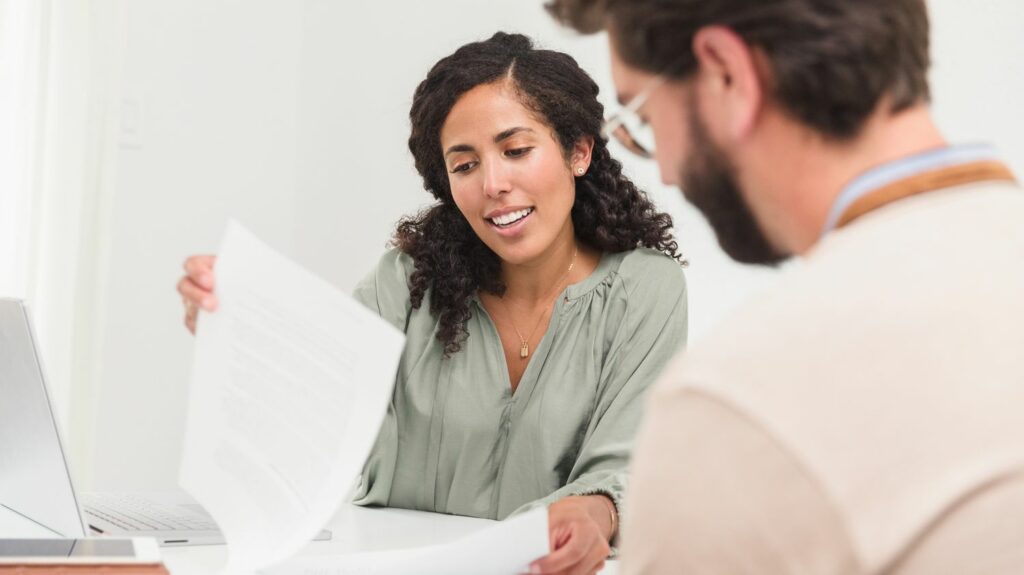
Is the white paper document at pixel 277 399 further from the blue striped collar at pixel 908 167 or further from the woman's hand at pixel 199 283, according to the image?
the blue striped collar at pixel 908 167

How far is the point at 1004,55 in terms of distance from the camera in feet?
7.93

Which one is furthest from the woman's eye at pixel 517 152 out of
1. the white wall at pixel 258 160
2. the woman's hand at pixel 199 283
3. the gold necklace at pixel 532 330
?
the white wall at pixel 258 160

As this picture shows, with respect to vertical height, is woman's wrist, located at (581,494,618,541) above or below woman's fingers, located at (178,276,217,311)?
below

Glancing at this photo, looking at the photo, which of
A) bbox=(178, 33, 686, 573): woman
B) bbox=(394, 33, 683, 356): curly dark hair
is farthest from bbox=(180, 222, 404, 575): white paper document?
bbox=(394, 33, 683, 356): curly dark hair

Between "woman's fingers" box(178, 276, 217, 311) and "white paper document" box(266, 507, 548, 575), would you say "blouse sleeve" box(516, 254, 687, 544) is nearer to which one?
"white paper document" box(266, 507, 548, 575)

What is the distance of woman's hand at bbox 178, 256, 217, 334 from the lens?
1.01m

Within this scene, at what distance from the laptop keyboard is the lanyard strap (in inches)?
38.4

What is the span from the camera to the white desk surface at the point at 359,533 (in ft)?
4.12

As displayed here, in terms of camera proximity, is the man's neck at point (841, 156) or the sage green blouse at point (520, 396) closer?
the man's neck at point (841, 156)

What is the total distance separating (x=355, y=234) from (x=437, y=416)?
5.30 ft

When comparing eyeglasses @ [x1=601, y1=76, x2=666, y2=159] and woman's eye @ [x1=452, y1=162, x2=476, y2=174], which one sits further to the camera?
woman's eye @ [x1=452, y1=162, x2=476, y2=174]

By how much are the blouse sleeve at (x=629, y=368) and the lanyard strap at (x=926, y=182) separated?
0.93 metres

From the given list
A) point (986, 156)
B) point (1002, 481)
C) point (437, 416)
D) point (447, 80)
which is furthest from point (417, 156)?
point (1002, 481)

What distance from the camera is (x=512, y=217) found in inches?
73.6
